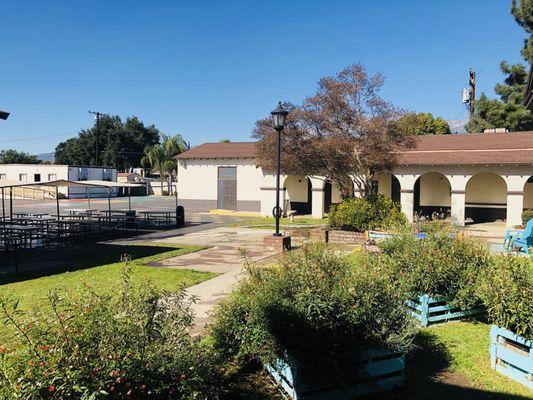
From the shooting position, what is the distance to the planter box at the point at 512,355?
175 inches

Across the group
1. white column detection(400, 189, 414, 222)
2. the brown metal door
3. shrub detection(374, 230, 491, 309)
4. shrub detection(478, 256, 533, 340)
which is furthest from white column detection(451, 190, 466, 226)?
shrub detection(478, 256, 533, 340)

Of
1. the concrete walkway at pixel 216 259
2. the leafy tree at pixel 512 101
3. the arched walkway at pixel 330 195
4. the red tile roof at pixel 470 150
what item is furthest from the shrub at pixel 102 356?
the leafy tree at pixel 512 101

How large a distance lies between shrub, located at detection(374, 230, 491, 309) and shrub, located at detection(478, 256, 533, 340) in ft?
3.16

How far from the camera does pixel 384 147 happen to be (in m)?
17.8

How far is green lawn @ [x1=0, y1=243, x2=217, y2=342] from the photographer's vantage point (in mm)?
8484

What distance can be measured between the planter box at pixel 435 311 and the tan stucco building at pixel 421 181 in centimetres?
1356

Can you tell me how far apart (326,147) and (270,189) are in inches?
402

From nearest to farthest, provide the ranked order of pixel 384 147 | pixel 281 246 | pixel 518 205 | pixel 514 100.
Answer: pixel 281 246, pixel 384 147, pixel 518 205, pixel 514 100

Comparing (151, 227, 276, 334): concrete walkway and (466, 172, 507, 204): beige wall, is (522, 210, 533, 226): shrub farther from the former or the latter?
(151, 227, 276, 334): concrete walkway

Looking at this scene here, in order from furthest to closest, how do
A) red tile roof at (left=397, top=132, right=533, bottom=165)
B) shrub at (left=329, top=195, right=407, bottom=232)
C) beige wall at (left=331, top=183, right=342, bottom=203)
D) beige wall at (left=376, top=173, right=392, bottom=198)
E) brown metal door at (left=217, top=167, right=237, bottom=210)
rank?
brown metal door at (left=217, top=167, right=237, bottom=210)
beige wall at (left=331, top=183, right=342, bottom=203)
beige wall at (left=376, top=173, right=392, bottom=198)
red tile roof at (left=397, top=132, right=533, bottom=165)
shrub at (left=329, top=195, right=407, bottom=232)

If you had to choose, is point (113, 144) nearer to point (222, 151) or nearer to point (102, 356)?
point (222, 151)

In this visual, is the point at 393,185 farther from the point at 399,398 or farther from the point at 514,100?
the point at 399,398

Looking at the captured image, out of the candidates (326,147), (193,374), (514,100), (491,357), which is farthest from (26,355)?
(514,100)

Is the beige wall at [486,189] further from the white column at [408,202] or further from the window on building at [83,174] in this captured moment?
the window on building at [83,174]
